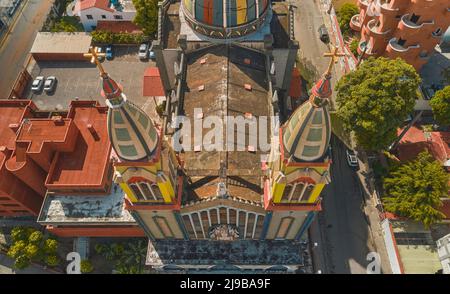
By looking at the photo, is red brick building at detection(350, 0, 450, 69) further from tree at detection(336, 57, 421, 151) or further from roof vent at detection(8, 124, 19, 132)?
roof vent at detection(8, 124, 19, 132)

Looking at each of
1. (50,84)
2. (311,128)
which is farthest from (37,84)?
(311,128)

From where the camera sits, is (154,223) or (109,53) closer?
(154,223)

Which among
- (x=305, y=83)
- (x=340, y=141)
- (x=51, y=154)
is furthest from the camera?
(x=305, y=83)

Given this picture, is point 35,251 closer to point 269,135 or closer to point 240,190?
point 240,190

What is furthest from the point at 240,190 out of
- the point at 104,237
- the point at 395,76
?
the point at 395,76

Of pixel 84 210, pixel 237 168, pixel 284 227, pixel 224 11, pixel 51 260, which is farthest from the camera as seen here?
pixel 51 260

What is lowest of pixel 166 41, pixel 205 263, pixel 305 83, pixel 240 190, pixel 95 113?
pixel 205 263

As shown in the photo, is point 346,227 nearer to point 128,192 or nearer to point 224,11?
point 128,192
